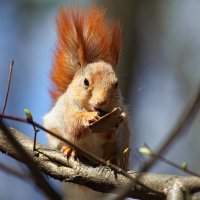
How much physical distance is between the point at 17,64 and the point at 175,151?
2282mm

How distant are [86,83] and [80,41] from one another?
0.23m

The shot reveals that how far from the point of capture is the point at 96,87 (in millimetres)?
2102

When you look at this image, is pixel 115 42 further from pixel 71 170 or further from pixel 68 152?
pixel 71 170

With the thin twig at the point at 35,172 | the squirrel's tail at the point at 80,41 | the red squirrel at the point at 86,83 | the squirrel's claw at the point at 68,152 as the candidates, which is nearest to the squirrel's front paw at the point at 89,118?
the red squirrel at the point at 86,83

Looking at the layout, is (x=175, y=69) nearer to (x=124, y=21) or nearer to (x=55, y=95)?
(x=124, y=21)

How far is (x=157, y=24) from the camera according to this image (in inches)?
232

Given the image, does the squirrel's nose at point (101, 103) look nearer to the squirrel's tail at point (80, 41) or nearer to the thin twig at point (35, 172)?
the squirrel's tail at point (80, 41)

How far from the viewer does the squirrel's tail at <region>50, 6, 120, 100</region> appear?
7.52ft

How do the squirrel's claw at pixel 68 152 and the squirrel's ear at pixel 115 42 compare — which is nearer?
the squirrel's claw at pixel 68 152

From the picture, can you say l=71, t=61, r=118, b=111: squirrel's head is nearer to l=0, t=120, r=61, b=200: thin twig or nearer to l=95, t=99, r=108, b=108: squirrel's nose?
l=95, t=99, r=108, b=108: squirrel's nose

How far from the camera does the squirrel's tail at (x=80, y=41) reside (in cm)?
229

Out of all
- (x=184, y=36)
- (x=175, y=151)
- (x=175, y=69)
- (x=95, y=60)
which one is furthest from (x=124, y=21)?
(x=184, y=36)

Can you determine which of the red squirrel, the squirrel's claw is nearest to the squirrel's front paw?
the red squirrel

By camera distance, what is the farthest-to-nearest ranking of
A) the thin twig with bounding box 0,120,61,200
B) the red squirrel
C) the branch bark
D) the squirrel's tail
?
the squirrel's tail
the red squirrel
the branch bark
the thin twig with bounding box 0,120,61,200
